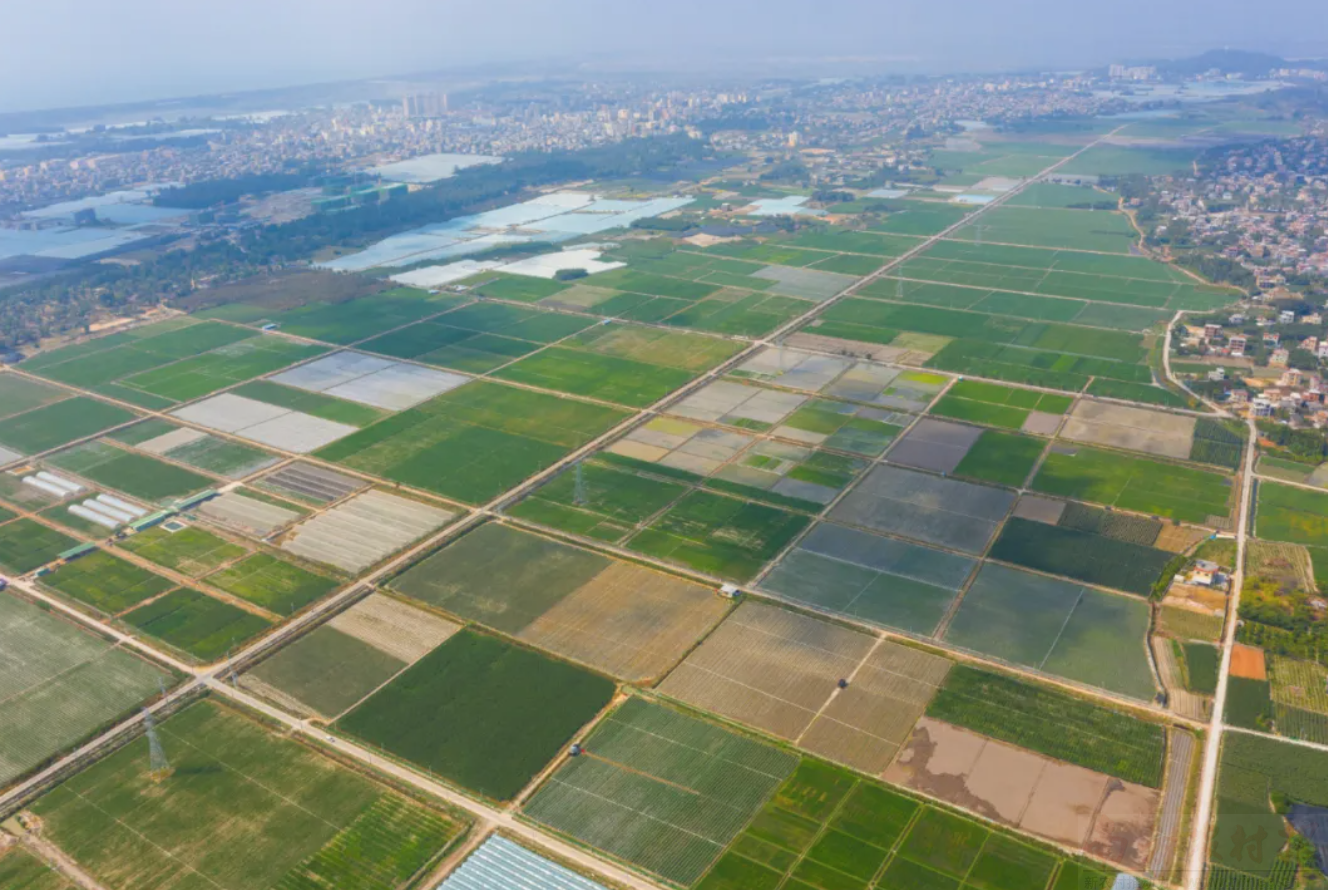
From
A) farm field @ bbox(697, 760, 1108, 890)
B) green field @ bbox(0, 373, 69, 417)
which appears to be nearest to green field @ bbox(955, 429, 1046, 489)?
farm field @ bbox(697, 760, 1108, 890)

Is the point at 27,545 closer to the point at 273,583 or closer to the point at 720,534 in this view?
the point at 273,583

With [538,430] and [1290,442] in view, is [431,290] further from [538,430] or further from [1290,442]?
[1290,442]

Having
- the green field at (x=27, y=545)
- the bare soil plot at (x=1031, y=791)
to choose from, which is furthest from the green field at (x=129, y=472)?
the bare soil plot at (x=1031, y=791)

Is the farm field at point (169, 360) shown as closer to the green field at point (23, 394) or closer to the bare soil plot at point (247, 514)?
the green field at point (23, 394)

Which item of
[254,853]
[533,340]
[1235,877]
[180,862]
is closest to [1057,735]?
[1235,877]

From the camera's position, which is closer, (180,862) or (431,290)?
(180,862)

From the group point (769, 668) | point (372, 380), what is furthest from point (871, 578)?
point (372, 380)
